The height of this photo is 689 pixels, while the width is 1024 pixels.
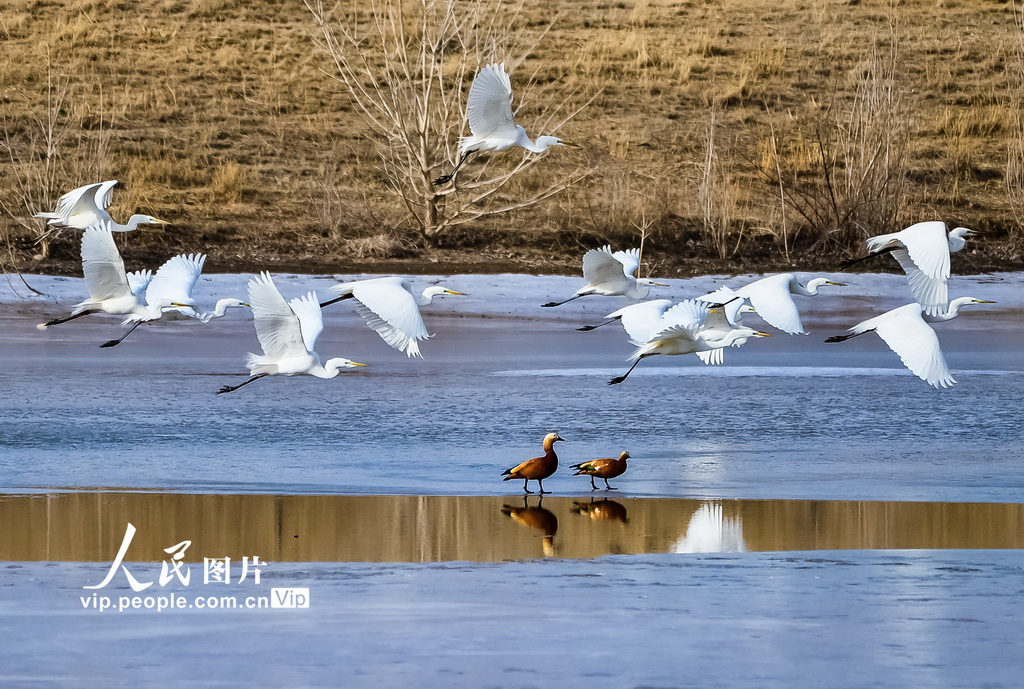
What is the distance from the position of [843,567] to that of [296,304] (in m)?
3.74

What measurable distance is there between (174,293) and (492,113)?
2.33 m

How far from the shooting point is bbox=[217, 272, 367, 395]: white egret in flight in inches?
315

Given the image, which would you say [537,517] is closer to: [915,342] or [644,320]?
[915,342]

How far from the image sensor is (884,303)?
14.9m

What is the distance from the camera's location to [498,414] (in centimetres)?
972

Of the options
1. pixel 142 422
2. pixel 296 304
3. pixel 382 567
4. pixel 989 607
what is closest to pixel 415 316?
pixel 296 304

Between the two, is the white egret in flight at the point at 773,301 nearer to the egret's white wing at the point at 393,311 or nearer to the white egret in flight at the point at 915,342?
the white egret in flight at the point at 915,342

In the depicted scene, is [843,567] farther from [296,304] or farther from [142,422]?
[142,422]

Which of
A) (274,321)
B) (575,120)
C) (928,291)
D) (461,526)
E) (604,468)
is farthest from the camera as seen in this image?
(575,120)

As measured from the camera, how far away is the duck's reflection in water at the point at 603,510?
22.6 ft

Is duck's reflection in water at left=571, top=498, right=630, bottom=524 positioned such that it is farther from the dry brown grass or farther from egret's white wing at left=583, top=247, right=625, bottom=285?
the dry brown grass

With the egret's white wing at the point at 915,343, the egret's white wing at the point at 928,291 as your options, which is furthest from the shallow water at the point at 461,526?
the egret's white wing at the point at 928,291
